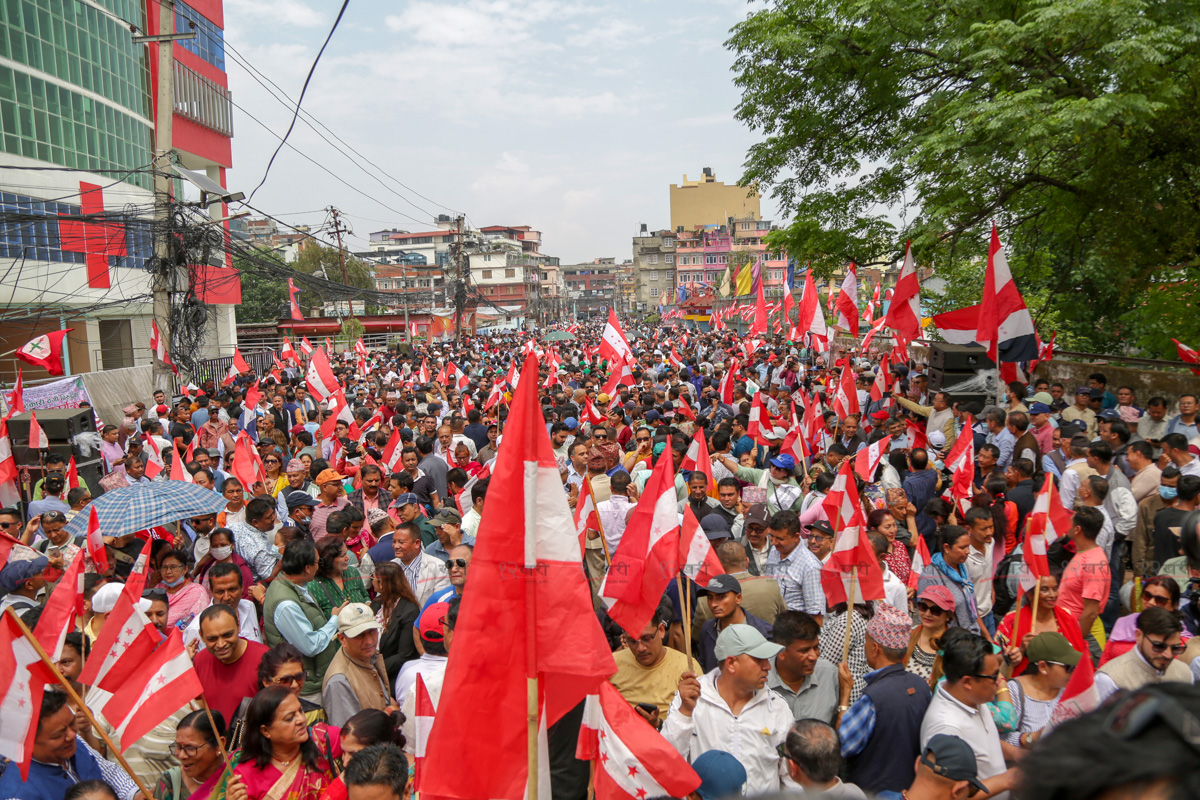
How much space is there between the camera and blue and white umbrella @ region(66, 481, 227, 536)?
5.56m

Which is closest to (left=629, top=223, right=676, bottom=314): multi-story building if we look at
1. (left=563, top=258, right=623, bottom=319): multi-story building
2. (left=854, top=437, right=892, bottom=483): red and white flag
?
(left=563, top=258, right=623, bottom=319): multi-story building

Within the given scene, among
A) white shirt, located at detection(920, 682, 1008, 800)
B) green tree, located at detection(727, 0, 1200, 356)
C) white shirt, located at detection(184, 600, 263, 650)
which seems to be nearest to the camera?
white shirt, located at detection(920, 682, 1008, 800)

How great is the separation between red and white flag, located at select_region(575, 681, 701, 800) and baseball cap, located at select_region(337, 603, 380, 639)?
52.7 inches

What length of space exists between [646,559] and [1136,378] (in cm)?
1089

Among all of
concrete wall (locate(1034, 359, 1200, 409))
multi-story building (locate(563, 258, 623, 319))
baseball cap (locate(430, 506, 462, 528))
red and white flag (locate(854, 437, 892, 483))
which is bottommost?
baseball cap (locate(430, 506, 462, 528))

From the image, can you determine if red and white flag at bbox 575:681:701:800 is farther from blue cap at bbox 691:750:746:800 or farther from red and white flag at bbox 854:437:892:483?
red and white flag at bbox 854:437:892:483

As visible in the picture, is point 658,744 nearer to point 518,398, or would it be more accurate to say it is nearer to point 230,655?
point 518,398

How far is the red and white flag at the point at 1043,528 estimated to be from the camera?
4.79 m

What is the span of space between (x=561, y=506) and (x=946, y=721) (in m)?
1.80

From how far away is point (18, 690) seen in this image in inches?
126

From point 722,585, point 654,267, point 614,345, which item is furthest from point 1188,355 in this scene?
point 654,267

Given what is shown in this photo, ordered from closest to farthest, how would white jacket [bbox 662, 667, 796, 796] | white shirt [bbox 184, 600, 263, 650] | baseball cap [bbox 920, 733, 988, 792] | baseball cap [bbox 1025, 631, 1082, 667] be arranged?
baseball cap [bbox 920, 733, 988, 792]
white jacket [bbox 662, 667, 796, 796]
baseball cap [bbox 1025, 631, 1082, 667]
white shirt [bbox 184, 600, 263, 650]

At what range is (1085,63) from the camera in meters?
11.3

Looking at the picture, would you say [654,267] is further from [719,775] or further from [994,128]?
[719,775]
